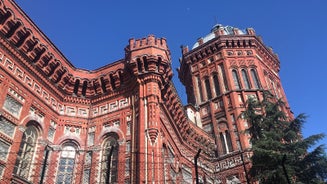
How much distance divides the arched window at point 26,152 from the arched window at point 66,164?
139 cm

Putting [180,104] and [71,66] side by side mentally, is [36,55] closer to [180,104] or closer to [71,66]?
[71,66]

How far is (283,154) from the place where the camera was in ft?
47.7

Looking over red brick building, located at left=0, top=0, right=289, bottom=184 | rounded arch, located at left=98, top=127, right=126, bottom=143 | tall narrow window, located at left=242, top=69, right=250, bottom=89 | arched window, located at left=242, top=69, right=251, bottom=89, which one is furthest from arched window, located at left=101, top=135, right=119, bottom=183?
tall narrow window, located at left=242, top=69, right=250, bottom=89

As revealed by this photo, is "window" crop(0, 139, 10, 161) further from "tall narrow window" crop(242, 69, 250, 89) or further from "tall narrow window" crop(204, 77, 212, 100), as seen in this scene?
"tall narrow window" crop(242, 69, 250, 89)

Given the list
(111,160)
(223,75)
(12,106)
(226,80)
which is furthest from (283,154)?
(223,75)

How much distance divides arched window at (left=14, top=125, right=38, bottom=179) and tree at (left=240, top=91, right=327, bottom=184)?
922 cm

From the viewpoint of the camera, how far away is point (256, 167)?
15.5 meters

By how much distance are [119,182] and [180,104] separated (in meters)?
7.77

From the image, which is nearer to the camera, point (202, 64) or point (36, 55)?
point (36, 55)

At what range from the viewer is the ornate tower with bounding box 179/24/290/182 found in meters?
27.6

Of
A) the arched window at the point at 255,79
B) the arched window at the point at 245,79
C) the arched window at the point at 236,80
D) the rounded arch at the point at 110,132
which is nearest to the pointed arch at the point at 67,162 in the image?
the rounded arch at the point at 110,132

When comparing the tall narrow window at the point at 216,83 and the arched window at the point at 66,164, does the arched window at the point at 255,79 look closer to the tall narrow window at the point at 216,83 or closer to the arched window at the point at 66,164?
the tall narrow window at the point at 216,83

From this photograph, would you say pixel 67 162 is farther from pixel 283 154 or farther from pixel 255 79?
pixel 255 79

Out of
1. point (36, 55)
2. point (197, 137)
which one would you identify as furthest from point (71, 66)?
point (197, 137)
